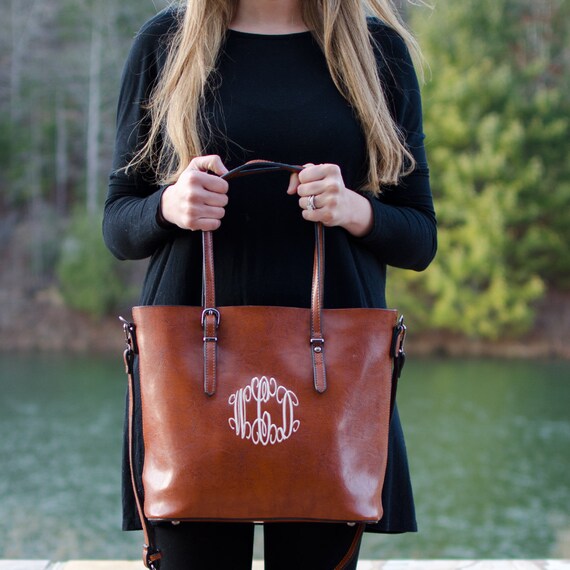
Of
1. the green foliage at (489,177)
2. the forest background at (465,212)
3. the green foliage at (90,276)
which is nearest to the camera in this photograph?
the green foliage at (489,177)

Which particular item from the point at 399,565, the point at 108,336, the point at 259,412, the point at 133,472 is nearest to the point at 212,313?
the point at 259,412

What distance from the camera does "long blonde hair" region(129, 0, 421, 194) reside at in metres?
1.23

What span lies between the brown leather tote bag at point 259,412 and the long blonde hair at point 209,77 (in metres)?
0.17

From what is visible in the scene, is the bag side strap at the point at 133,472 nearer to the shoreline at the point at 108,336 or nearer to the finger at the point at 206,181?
the finger at the point at 206,181

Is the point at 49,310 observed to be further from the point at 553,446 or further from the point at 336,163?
the point at 336,163

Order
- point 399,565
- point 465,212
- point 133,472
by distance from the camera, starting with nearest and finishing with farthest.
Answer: point 133,472, point 399,565, point 465,212

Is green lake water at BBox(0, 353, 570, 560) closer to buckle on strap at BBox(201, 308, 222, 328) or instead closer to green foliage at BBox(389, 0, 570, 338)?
green foliage at BBox(389, 0, 570, 338)

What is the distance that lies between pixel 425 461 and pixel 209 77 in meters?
9.69

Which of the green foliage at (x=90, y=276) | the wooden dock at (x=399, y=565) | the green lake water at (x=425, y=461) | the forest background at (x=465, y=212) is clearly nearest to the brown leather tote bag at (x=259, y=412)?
the wooden dock at (x=399, y=565)

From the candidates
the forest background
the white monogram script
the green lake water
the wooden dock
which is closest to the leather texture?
the white monogram script

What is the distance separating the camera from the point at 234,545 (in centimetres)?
118

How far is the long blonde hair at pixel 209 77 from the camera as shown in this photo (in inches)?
48.6

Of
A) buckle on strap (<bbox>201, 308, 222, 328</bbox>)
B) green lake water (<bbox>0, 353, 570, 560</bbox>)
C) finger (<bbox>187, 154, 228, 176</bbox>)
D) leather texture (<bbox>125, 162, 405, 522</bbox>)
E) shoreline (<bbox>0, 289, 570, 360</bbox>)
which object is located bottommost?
green lake water (<bbox>0, 353, 570, 560</bbox>)

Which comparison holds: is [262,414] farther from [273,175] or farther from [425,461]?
[425,461]
